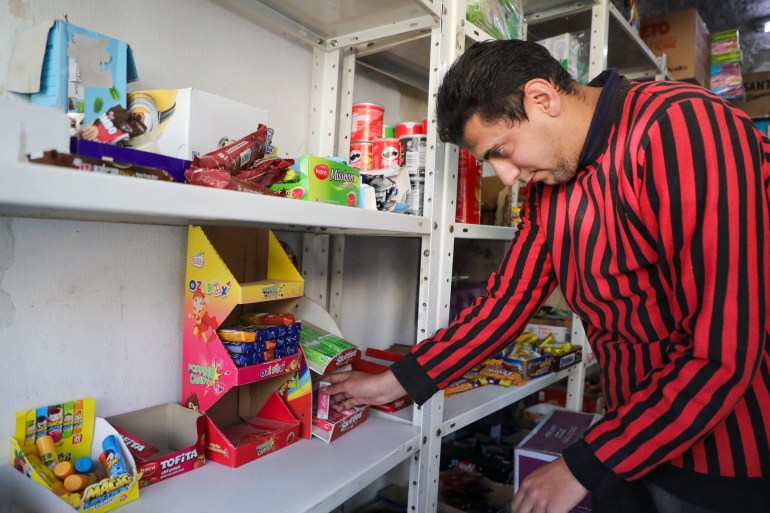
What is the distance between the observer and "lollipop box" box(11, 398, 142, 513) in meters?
0.76

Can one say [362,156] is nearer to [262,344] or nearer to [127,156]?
[262,344]

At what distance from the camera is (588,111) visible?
40.1 inches

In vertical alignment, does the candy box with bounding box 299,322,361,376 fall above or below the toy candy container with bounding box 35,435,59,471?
above

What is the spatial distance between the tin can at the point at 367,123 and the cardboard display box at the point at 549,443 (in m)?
0.90

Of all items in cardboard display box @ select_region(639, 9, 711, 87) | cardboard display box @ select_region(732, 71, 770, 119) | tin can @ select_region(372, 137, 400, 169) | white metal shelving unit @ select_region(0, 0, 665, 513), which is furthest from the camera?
cardboard display box @ select_region(732, 71, 770, 119)

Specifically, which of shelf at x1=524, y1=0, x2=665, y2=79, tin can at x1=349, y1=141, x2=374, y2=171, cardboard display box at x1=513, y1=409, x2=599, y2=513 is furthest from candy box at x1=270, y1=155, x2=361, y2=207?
shelf at x1=524, y1=0, x2=665, y2=79

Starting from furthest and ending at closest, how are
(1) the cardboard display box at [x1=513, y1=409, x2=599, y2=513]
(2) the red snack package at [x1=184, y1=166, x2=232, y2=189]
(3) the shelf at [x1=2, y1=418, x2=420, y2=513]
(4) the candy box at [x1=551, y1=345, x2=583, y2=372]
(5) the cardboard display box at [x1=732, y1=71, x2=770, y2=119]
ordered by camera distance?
(5) the cardboard display box at [x1=732, y1=71, x2=770, y2=119] < (4) the candy box at [x1=551, y1=345, x2=583, y2=372] < (1) the cardboard display box at [x1=513, y1=409, x2=599, y2=513] < (3) the shelf at [x1=2, y1=418, x2=420, y2=513] < (2) the red snack package at [x1=184, y1=166, x2=232, y2=189]

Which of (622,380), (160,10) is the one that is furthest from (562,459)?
(160,10)

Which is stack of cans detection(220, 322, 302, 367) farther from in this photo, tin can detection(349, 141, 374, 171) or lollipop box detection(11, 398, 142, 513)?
tin can detection(349, 141, 374, 171)

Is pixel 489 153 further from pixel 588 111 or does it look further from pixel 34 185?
pixel 34 185

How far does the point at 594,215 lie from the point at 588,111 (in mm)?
205

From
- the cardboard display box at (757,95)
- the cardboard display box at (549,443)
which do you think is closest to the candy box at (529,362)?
the cardboard display box at (549,443)

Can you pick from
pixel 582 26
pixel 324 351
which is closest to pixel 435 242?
pixel 324 351

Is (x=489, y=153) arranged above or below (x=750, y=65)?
below
